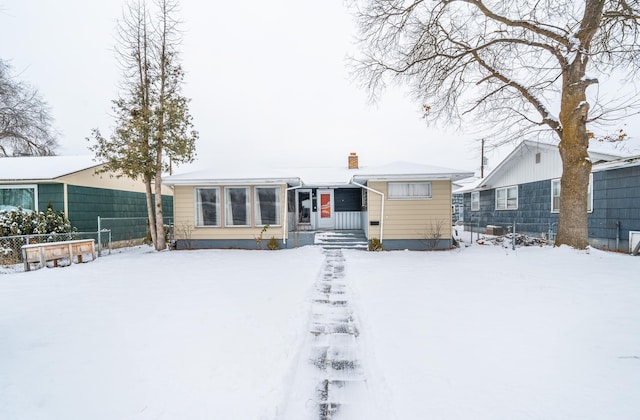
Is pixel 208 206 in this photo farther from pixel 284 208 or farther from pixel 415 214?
pixel 415 214

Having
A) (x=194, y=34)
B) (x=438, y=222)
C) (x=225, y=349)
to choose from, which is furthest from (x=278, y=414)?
(x=194, y=34)

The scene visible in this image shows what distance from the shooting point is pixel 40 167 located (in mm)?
11562

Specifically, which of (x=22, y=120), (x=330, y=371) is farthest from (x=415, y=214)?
(x=22, y=120)

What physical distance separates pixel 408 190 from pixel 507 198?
24.1 ft

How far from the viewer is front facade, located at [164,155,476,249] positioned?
10.8 meters

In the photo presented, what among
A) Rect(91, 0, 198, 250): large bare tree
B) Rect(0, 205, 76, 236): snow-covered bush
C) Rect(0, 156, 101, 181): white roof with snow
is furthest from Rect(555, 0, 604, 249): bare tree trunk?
Rect(0, 205, 76, 236): snow-covered bush

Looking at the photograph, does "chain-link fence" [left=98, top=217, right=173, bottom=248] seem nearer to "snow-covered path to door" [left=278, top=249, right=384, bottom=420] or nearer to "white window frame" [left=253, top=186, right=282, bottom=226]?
"white window frame" [left=253, top=186, right=282, bottom=226]

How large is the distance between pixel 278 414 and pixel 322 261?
6.66 m

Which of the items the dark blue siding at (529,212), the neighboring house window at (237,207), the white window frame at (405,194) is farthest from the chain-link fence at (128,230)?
the dark blue siding at (529,212)

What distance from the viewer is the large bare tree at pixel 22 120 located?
1661 cm

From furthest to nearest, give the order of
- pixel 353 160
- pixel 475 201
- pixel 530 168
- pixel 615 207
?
1. pixel 475 201
2. pixel 353 160
3. pixel 530 168
4. pixel 615 207

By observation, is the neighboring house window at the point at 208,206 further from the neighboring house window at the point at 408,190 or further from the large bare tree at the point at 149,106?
the neighboring house window at the point at 408,190

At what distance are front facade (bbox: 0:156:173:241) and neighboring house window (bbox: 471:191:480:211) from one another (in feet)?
62.8

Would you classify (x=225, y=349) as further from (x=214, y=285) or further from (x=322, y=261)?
(x=322, y=261)
